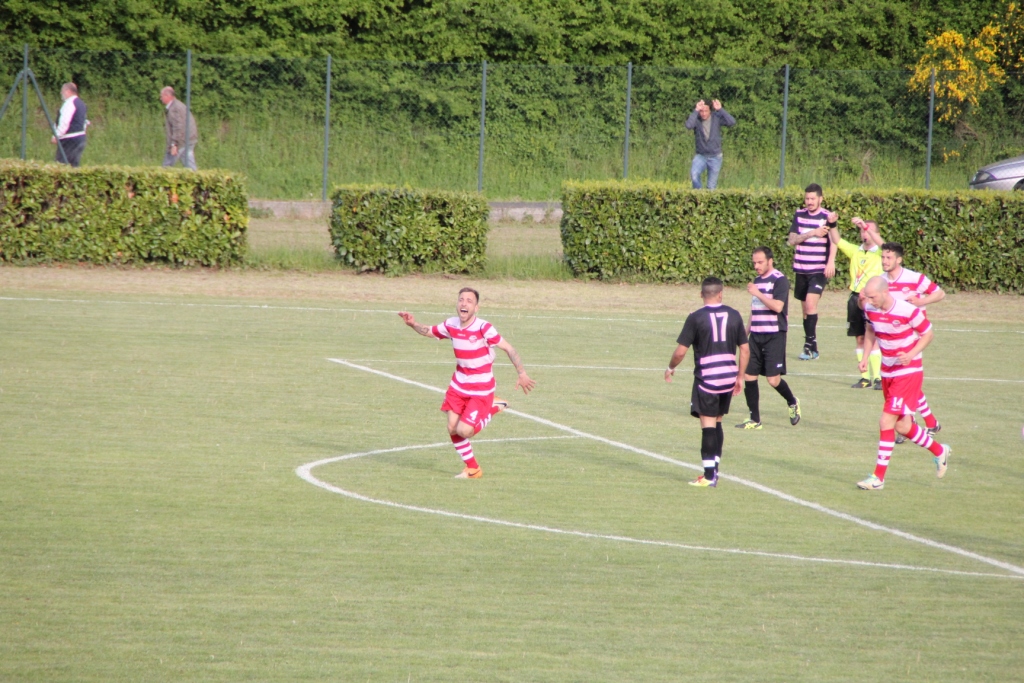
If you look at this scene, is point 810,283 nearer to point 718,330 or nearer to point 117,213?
point 718,330

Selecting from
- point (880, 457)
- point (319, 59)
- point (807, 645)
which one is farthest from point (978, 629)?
point (319, 59)

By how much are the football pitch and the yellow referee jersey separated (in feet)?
4.27

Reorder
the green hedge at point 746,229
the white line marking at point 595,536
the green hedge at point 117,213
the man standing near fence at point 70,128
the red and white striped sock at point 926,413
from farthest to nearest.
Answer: the man standing near fence at point 70,128 < the green hedge at point 746,229 < the green hedge at point 117,213 < the red and white striped sock at point 926,413 < the white line marking at point 595,536

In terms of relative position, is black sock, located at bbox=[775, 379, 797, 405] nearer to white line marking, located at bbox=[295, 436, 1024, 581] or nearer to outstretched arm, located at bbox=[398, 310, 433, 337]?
outstretched arm, located at bbox=[398, 310, 433, 337]

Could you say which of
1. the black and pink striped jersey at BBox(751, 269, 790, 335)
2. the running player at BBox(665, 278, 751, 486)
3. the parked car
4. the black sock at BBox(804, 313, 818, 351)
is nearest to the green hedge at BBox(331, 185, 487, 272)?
the black sock at BBox(804, 313, 818, 351)

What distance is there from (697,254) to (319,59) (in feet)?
39.5

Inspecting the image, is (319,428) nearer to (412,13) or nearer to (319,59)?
(319,59)

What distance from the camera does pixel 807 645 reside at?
6.87 metres

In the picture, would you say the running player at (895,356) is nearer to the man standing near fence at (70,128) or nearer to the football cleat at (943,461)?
the football cleat at (943,461)

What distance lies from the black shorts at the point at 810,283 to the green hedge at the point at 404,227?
300 inches

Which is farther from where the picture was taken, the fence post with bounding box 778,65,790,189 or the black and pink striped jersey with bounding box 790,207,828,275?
the fence post with bounding box 778,65,790,189

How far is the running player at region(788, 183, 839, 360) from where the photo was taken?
54.2ft

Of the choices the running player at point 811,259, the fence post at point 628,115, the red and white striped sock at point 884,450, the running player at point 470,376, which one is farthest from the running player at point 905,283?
the fence post at point 628,115

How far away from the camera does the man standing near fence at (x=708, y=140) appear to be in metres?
26.1
